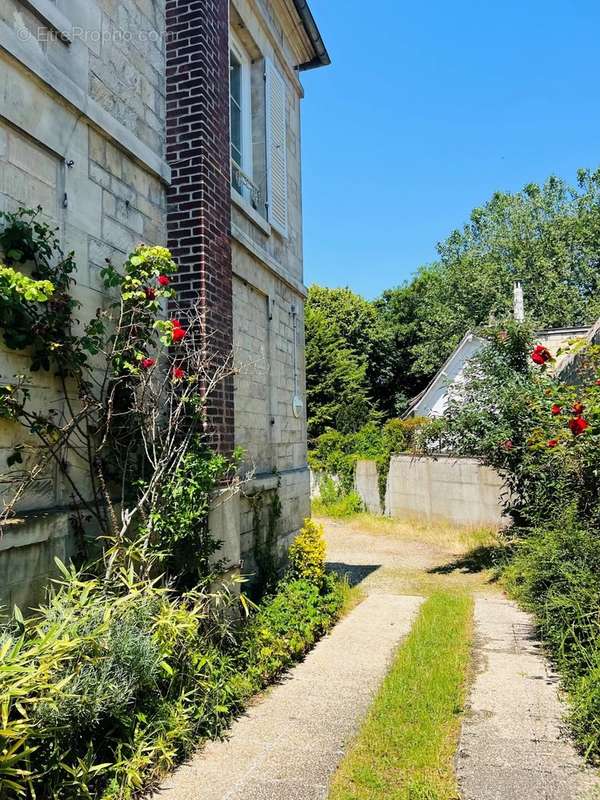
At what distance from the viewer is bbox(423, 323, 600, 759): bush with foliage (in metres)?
4.14

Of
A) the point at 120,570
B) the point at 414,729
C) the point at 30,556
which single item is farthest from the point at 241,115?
the point at 414,729

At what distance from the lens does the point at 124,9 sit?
457 cm

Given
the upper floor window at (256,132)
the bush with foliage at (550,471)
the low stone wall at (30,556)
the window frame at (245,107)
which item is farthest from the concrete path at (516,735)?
the window frame at (245,107)

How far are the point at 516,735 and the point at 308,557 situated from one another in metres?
3.07

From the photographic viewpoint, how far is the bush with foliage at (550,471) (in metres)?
4.14

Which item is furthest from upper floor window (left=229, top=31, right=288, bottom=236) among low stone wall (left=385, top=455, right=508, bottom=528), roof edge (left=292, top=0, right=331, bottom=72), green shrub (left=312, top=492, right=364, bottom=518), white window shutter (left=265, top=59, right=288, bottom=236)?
green shrub (left=312, top=492, right=364, bottom=518)

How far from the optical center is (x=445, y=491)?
1277 centimetres

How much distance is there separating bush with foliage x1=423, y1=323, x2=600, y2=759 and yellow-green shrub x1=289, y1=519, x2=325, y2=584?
6.52 feet

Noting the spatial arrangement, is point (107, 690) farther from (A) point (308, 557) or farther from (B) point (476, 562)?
(B) point (476, 562)

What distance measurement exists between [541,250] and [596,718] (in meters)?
27.8

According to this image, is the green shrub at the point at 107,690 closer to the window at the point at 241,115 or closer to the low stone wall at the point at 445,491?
the window at the point at 241,115

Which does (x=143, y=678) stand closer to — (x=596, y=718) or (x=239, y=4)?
(x=596, y=718)

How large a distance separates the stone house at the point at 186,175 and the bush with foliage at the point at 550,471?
249 centimetres

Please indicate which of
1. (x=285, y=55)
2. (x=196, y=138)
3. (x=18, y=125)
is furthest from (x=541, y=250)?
(x=18, y=125)
